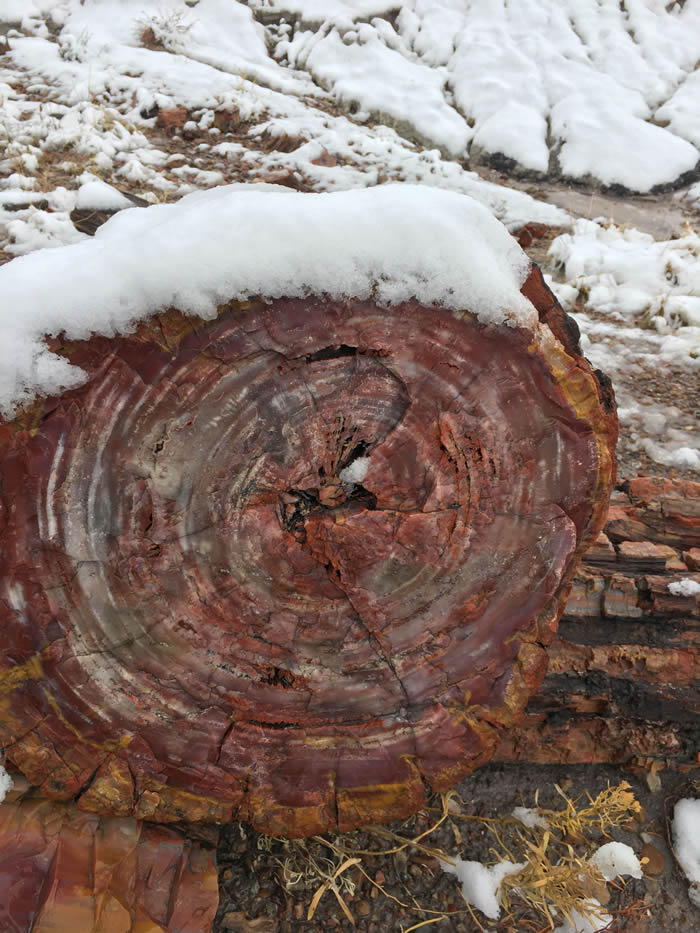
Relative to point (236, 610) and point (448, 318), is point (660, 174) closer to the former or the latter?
point (448, 318)

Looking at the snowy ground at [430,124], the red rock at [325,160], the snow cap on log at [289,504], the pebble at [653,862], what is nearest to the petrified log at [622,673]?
the pebble at [653,862]

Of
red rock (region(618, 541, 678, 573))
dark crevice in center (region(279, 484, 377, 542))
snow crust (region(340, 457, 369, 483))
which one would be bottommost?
red rock (region(618, 541, 678, 573))

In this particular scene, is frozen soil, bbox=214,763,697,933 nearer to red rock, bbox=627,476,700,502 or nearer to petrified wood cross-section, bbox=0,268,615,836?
petrified wood cross-section, bbox=0,268,615,836

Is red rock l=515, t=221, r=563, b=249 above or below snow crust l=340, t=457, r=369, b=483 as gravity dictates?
below

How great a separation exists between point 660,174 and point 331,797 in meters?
7.18

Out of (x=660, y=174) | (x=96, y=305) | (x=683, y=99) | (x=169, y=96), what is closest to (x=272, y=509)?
(x=96, y=305)

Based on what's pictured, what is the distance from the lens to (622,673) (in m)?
2.10

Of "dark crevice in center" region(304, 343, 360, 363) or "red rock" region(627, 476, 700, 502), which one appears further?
"red rock" region(627, 476, 700, 502)

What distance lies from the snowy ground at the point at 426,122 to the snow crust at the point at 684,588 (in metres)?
1.31

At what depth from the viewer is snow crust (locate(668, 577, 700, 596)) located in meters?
2.10

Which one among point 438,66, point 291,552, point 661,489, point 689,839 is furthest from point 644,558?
point 438,66

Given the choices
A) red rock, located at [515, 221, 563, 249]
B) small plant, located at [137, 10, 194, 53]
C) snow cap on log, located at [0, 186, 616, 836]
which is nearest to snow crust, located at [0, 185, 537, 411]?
snow cap on log, located at [0, 186, 616, 836]

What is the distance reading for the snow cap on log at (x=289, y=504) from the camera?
4.65 ft

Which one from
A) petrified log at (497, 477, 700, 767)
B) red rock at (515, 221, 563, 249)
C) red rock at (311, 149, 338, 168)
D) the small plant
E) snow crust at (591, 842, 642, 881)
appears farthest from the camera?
the small plant
